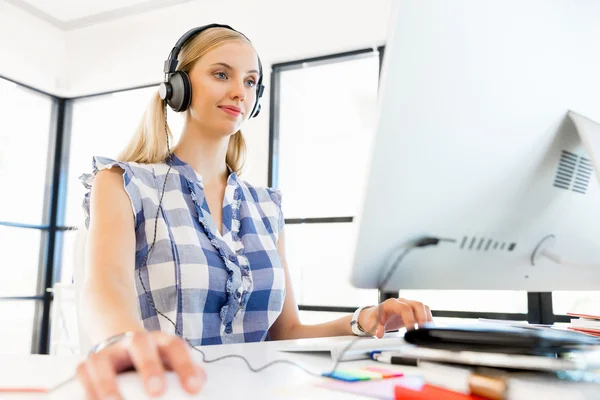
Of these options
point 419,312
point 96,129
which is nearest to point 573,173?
point 419,312

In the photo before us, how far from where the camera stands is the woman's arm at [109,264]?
0.67 m

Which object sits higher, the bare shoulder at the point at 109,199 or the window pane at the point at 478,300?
the bare shoulder at the point at 109,199

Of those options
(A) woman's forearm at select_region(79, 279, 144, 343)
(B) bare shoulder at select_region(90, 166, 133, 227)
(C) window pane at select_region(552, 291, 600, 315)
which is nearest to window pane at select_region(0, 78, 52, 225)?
(B) bare shoulder at select_region(90, 166, 133, 227)

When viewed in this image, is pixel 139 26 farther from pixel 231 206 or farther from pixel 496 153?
pixel 496 153

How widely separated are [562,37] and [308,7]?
2848mm

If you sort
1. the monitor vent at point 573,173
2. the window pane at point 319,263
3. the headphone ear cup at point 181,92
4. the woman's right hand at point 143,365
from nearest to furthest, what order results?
the woman's right hand at point 143,365 < the monitor vent at point 573,173 < the headphone ear cup at point 181,92 < the window pane at point 319,263

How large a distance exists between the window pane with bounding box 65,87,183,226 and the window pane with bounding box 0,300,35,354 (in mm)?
689

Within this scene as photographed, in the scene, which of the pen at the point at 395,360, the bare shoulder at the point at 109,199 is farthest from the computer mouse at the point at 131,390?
the bare shoulder at the point at 109,199

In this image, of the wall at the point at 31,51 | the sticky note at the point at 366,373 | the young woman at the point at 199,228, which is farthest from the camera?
the wall at the point at 31,51

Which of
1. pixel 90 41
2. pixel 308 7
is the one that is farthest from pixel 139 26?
pixel 308 7

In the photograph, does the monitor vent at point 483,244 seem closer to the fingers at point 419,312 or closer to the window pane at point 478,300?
the fingers at point 419,312

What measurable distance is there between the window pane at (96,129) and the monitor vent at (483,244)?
354 centimetres

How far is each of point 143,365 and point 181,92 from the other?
88 cm

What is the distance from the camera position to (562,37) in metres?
0.55
